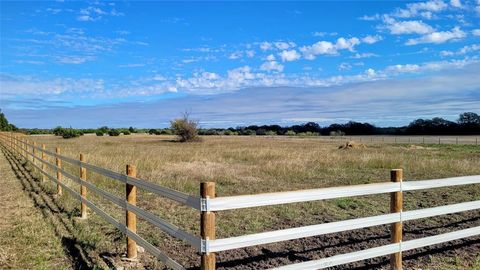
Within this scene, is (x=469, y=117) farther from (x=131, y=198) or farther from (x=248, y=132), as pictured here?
(x=131, y=198)

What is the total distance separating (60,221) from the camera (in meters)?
8.75

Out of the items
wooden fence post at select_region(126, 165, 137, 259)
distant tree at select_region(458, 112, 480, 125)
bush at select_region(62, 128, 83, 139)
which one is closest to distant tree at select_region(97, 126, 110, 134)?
bush at select_region(62, 128, 83, 139)

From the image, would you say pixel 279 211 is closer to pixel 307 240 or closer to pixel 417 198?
pixel 307 240

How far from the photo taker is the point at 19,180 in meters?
15.5

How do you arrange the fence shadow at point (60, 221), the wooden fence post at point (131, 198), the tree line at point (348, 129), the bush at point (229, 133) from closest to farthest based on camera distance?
the wooden fence post at point (131, 198)
the fence shadow at point (60, 221)
the tree line at point (348, 129)
the bush at point (229, 133)

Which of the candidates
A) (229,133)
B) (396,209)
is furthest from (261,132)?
(396,209)

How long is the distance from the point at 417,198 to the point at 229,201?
9.29 m

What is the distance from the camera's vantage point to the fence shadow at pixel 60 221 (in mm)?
6352

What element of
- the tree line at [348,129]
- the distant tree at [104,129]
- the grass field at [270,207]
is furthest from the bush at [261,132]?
the grass field at [270,207]

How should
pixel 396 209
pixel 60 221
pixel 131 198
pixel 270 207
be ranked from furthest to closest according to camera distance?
1. pixel 270 207
2. pixel 60 221
3. pixel 131 198
4. pixel 396 209

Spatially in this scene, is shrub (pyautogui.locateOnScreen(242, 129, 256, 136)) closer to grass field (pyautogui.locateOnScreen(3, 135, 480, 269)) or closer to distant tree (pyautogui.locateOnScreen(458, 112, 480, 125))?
distant tree (pyautogui.locateOnScreen(458, 112, 480, 125))

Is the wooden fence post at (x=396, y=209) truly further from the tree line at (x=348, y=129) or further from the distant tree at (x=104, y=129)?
the distant tree at (x=104, y=129)

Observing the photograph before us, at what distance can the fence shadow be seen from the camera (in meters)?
6.35

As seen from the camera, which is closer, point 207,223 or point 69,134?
point 207,223
